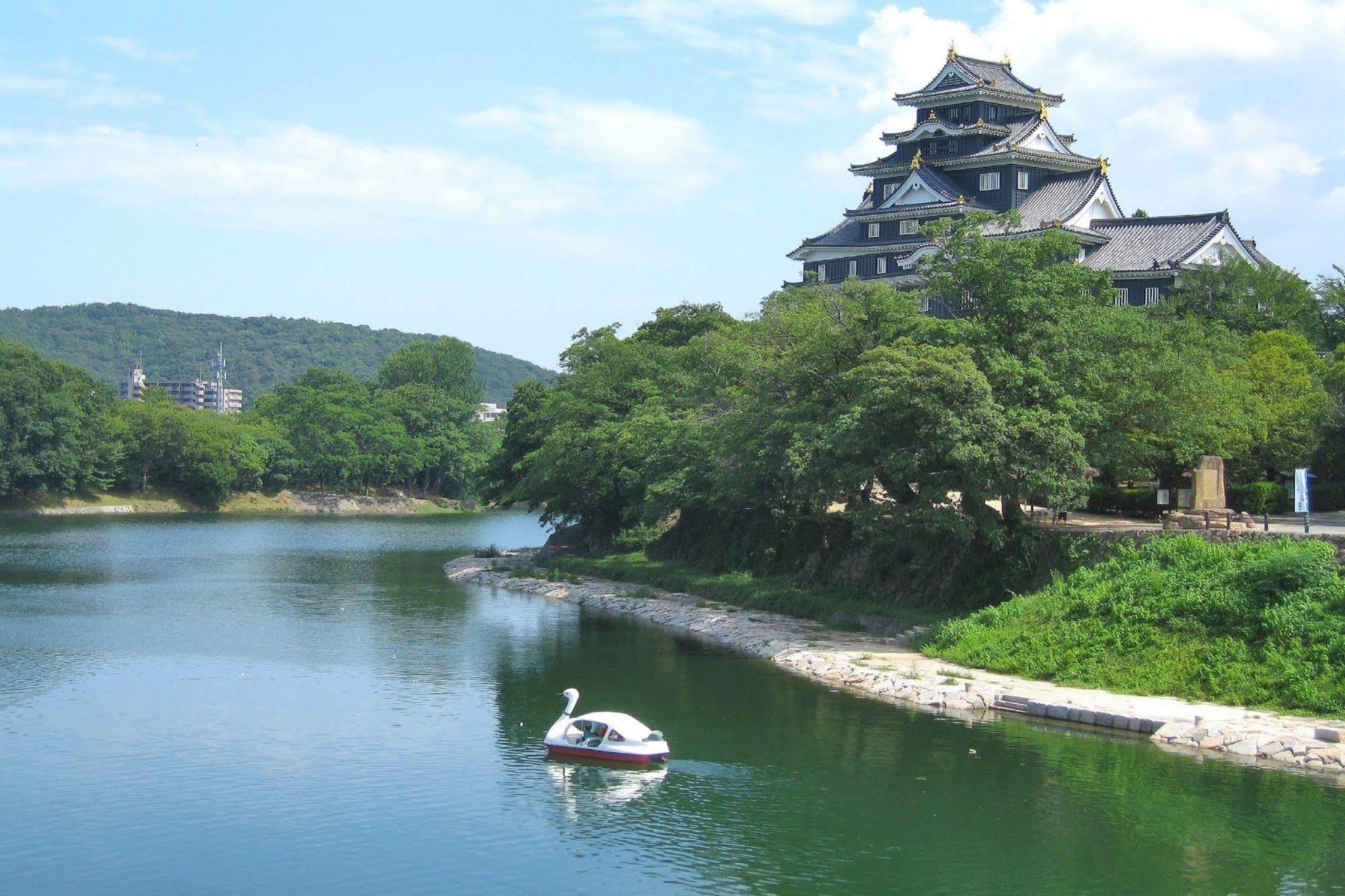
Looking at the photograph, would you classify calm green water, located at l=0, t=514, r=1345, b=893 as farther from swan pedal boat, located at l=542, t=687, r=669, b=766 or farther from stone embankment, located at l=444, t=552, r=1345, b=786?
stone embankment, located at l=444, t=552, r=1345, b=786

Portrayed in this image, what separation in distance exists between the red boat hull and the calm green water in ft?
1.27

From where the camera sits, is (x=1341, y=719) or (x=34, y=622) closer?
(x=1341, y=719)

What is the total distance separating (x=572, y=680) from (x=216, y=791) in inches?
452

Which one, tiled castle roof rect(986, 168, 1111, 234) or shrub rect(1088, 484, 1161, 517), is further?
tiled castle roof rect(986, 168, 1111, 234)

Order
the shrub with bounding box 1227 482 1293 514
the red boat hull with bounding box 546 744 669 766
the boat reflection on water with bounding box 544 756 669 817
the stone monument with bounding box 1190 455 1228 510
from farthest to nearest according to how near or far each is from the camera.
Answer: the shrub with bounding box 1227 482 1293 514
the stone monument with bounding box 1190 455 1228 510
the red boat hull with bounding box 546 744 669 766
the boat reflection on water with bounding box 544 756 669 817

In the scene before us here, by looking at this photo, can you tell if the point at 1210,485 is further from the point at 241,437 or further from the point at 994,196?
the point at 241,437

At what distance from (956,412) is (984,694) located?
25.0 ft

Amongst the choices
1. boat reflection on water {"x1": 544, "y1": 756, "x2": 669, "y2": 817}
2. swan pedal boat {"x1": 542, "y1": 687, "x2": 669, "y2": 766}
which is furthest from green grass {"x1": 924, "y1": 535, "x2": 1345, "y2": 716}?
boat reflection on water {"x1": 544, "y1": 756, "x2": 669, "y2": 817}

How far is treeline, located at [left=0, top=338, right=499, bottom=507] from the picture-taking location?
94125 mm

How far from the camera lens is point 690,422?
163 ft

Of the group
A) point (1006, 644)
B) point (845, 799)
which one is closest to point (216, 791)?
point (845, 799)

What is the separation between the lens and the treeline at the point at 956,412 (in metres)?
34.4

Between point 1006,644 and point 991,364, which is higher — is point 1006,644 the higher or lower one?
the lower one

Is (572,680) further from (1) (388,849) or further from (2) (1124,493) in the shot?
(2) (1124,493)
